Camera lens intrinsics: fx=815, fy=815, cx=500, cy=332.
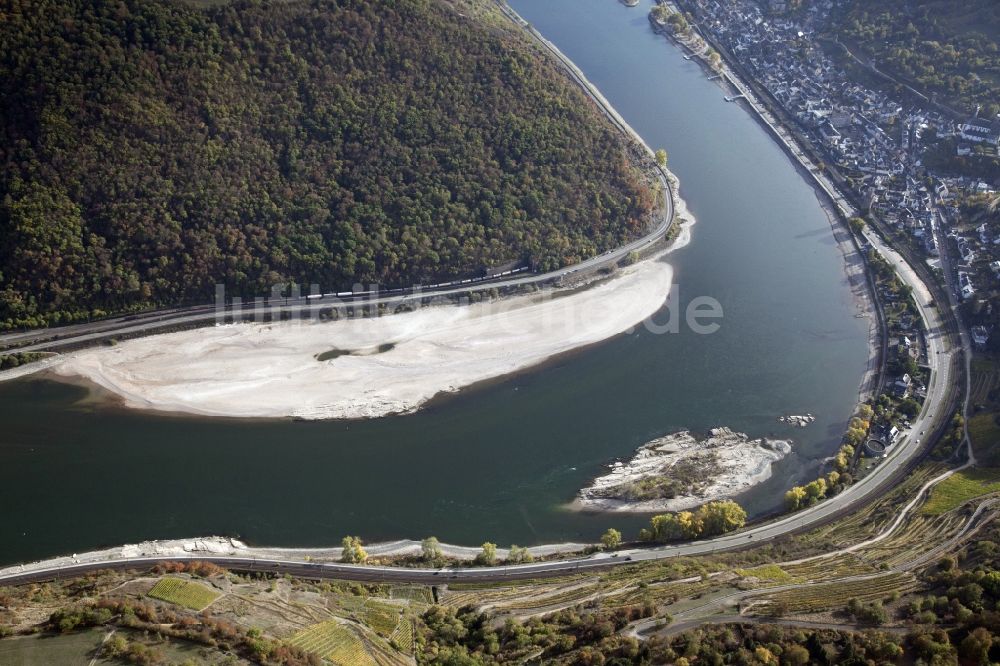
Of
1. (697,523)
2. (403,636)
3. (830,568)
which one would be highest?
(697,523)

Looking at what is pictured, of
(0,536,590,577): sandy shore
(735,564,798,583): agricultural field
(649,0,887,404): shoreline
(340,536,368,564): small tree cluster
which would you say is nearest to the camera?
(735,564,798,583): agricultural field

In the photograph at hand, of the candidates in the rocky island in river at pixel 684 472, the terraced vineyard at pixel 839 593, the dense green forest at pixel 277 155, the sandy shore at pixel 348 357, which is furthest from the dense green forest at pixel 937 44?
the terraced vineyard at pixel 839 593

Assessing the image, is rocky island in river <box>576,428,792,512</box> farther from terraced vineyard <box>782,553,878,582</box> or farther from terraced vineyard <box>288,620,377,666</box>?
terraced vineyard <box>288,620,377,666</box>

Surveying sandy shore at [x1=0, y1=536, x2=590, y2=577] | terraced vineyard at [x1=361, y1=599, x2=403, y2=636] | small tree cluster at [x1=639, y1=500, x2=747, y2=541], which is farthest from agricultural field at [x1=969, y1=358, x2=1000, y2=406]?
terraced vineyard at [x1=361, y1=599, x2=403, y2=636]

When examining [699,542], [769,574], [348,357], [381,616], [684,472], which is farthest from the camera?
[348,357]

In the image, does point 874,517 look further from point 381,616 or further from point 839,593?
point 381,616

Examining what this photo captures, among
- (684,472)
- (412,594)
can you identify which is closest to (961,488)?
(684,472)
